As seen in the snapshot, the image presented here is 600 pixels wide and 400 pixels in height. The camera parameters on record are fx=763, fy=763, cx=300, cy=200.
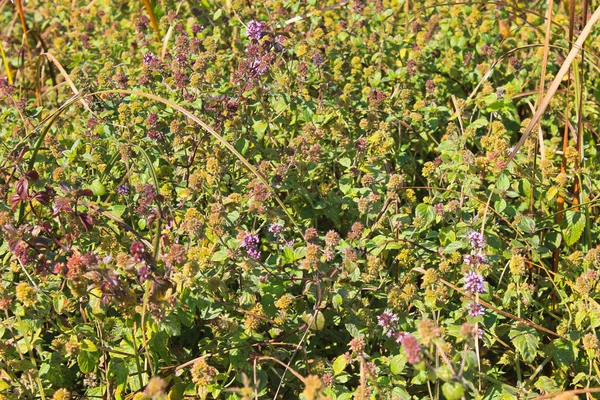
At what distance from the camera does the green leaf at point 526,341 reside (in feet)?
6.82

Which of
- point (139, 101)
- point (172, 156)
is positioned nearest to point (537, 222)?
point (172, 156)

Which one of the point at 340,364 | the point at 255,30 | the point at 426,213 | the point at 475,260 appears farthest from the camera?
the point at 255,30

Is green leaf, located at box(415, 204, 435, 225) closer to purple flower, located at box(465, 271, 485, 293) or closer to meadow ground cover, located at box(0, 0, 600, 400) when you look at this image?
meadow ground cover, located at box(0, 0, 600, 400)

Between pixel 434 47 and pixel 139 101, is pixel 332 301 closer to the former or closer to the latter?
pixel 139 101

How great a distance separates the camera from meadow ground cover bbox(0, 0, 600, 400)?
2045 millimetres

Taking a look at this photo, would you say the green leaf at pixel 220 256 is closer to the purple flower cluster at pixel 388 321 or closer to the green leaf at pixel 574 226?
the purple flower cluster at pixel 388 321

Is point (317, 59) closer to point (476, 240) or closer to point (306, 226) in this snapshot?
point (306, 226)

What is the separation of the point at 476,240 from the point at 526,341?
1.02 feet

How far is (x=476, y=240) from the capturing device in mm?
2184

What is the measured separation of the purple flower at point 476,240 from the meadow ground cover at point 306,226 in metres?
0.02

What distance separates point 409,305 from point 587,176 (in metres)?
0.82

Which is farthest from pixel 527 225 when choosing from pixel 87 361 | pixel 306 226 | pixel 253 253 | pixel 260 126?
pixel 87 361

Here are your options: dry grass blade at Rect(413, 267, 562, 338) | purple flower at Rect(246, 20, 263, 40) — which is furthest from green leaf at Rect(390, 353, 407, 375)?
purple flower at Rect(246, 20, 263, 40)

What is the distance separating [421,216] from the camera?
2.38 m
